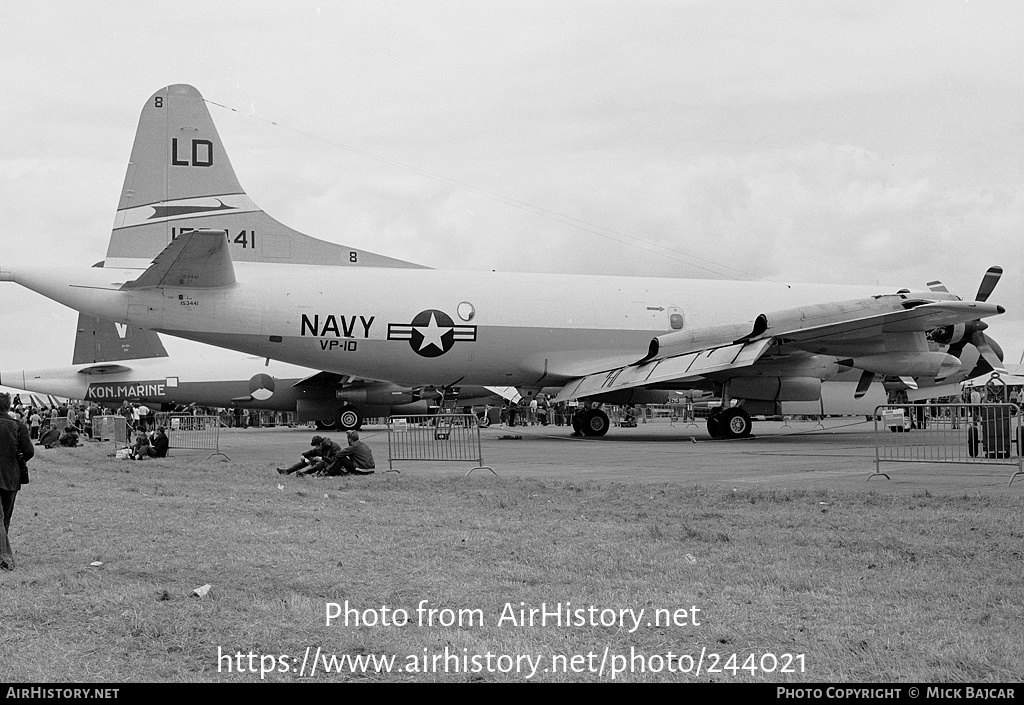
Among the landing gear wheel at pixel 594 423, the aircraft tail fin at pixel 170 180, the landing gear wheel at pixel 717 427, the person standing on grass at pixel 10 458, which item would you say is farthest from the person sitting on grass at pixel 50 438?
the person standing on grass at pixel 10 458

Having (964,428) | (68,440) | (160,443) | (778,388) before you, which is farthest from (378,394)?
(964,428)

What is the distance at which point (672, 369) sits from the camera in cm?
2541

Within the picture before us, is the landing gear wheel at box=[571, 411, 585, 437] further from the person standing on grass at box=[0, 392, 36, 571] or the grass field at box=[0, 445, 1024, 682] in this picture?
the person standing on grass at box=[0, 392, 36, 571]

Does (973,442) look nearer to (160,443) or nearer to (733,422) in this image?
(733,422)

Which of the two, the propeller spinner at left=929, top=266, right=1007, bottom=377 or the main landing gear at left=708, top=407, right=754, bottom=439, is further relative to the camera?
the propeller spinner at left=929, top=266, right=1007, bottom=377

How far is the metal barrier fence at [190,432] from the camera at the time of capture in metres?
25.7

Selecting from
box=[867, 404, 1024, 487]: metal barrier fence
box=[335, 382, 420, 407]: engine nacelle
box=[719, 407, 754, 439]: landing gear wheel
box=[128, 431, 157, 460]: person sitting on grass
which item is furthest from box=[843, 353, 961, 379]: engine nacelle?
box=[335, 382, 420, 407]: engine nacelle

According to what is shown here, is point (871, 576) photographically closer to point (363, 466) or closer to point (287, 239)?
point (363, 466)

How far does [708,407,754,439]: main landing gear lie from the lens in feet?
85.6

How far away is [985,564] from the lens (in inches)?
301

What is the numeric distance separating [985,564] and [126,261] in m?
21.1

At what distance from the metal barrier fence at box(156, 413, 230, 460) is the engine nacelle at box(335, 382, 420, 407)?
40.3 feet

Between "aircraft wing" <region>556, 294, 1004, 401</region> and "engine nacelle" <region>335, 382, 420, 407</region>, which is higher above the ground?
"aircraft wing" <region>556, 294, 1004, 401</region>

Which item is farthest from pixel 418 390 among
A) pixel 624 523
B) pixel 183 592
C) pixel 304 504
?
pixel 183 592
